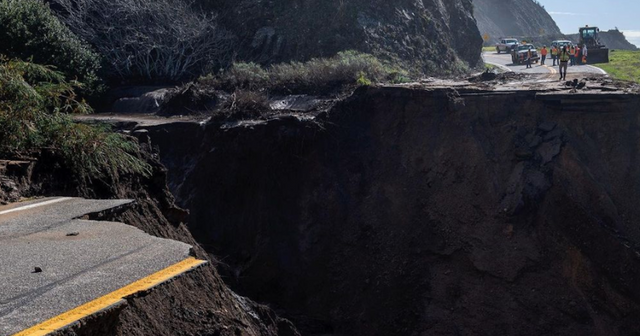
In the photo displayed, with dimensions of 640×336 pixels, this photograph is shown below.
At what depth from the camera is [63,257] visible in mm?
6586

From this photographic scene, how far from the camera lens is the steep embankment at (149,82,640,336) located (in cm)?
1650

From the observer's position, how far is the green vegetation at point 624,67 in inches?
1271

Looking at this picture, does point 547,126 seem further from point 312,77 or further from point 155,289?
point 155,289

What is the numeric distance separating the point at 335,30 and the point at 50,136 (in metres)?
23.8

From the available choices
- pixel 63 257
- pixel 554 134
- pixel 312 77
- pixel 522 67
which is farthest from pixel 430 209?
pixel 522 67

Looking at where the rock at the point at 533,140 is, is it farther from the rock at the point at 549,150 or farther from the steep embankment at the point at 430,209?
the rock at the point at 549,150

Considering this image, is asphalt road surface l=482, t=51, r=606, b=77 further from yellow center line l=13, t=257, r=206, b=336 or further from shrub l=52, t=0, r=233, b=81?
yellow center line l=13, t=257, r=206, b=336

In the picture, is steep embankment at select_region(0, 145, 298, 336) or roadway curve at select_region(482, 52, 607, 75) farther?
roadway curve at select_region(482, 52, 607, 75)

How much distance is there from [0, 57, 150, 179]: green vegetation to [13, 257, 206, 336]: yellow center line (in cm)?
313

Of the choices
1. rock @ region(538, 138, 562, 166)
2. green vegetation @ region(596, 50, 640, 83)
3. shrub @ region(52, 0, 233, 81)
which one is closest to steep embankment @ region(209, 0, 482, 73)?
shrub @ region(52, 0, 233, 81)

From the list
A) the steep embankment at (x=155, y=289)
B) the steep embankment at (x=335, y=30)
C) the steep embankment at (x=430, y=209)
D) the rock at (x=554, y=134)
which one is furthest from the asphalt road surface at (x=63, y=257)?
the steep embankment at (x=335, y=30)

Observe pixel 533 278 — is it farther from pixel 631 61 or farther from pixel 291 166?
pixel 631 61

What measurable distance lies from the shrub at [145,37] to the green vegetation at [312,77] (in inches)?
194

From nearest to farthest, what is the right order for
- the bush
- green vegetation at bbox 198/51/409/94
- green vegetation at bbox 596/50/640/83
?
green vegetation at bbox 198/51/409/94, the bush, green vegetation at bbox 596/50/640/83
